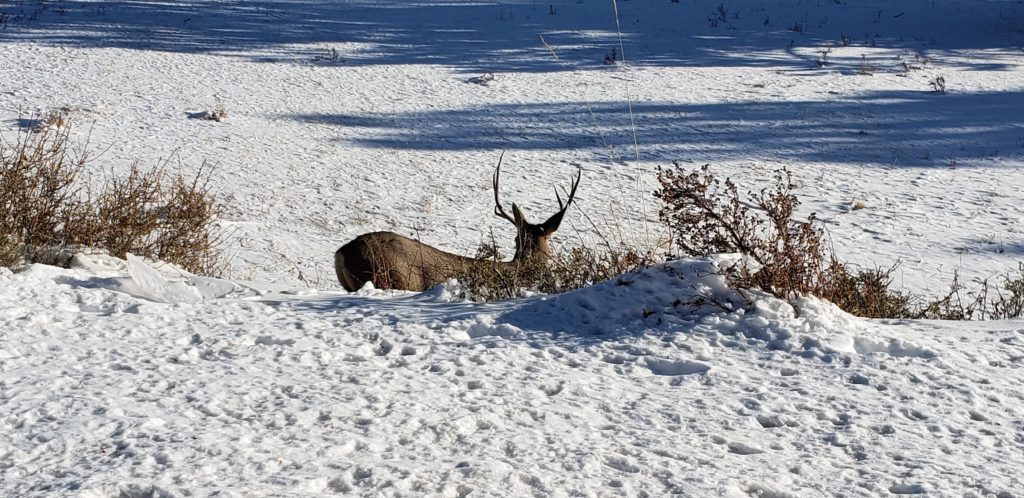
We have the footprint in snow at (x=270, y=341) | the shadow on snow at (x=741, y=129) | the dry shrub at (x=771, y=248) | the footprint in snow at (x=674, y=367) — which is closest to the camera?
the footprint in snow at (x=674, y=367)

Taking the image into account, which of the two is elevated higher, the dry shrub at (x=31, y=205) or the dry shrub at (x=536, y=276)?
the dry shrub at (x=31, y=205)

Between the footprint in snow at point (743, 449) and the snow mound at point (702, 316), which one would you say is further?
A: the snow mound at point (702, 316)

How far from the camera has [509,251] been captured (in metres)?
8.79

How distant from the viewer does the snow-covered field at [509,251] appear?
3408mm

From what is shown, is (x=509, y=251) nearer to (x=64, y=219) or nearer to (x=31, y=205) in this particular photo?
(x=64, y=219)

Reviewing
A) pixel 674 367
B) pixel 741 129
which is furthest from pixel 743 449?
pixel 741 129

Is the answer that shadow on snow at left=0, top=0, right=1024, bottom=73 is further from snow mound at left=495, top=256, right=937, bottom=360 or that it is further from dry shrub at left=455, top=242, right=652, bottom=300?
snow mound at left=495, top=256, right=937, bottom=360

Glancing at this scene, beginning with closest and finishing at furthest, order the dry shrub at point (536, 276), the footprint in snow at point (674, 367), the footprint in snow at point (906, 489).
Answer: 1. the footprint in snow at point (906, 489)
2. the footprint in snow at point (674, 367)
3. the dry shrub at point (536, 276)

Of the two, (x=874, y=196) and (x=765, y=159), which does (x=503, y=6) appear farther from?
(x=874, y=196)

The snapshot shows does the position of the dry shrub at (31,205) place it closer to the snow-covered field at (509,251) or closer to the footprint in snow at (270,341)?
the snow-covered field at (509,251)

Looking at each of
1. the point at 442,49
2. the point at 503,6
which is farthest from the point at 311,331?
Result: the point at 503,6

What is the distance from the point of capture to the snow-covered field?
134 inches

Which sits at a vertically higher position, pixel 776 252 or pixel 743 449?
pixel 776 252

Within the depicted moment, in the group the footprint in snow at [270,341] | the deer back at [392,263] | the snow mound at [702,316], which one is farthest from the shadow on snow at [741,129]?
the footprint in snow at [270,341]
